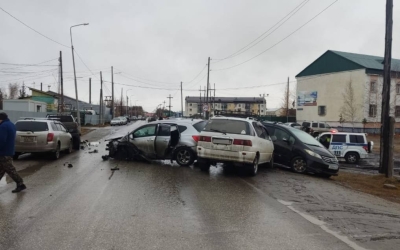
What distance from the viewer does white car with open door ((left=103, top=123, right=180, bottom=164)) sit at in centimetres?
1255

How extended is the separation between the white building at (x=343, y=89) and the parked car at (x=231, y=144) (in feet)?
149

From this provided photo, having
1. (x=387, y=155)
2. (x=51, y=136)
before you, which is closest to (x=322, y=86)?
(x=387, y=155)

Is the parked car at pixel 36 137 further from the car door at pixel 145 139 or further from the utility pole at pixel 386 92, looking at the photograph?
the utility pole at pixel 386 92

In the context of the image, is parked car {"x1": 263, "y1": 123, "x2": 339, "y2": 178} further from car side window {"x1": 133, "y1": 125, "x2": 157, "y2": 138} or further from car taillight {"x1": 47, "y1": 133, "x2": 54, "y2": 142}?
car taillight {"x1": 47, "y1": 133, "x2": 54, "y2": 142}

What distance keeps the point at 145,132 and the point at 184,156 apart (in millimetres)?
1847

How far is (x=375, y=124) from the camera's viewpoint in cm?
5138

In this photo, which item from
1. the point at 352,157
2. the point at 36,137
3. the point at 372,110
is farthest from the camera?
the point at 372,110

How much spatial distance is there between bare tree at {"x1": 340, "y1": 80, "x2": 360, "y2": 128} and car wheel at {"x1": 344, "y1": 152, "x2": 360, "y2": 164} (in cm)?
3395

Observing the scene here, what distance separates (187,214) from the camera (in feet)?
20.5

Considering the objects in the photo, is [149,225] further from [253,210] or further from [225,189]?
[225,189]

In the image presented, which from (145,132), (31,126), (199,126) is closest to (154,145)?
(145,132)

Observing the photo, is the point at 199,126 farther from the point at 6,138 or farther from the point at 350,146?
the point at 350,146

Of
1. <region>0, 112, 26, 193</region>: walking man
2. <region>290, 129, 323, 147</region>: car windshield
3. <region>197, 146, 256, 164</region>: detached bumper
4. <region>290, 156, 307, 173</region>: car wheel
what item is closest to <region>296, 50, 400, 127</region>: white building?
<region>290, 129, 323, 147</region>: car windshield

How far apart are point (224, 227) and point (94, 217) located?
217 centimetres
